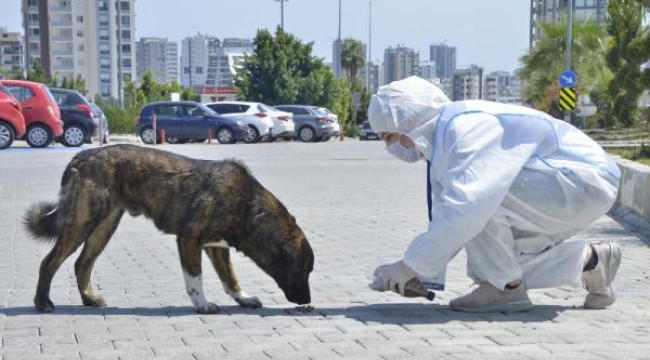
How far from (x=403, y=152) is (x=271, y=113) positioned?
3436cm

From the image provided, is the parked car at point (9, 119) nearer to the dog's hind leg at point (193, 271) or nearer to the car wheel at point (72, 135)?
the car wheel at point (72, 135)

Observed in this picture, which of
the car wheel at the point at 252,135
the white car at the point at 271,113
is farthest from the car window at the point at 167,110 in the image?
the car wheel at the point at 252,135

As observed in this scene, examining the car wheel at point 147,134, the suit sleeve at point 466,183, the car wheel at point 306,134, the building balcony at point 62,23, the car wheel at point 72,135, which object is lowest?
the car wheel at point 306,134

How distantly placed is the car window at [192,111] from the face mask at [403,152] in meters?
31.0

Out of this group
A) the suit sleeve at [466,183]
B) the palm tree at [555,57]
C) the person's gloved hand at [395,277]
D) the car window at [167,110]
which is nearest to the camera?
the suit sleeve at [466,183]

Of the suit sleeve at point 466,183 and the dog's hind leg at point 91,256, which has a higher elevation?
the suit sleeve at point 466,183

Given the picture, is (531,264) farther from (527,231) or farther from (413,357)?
(413,357)

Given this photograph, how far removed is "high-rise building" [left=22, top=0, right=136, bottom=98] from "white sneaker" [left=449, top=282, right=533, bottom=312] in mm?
150194

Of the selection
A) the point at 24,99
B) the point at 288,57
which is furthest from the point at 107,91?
the point at 24,99

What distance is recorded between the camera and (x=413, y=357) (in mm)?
4965

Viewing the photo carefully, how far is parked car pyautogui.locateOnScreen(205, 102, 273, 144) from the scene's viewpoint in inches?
1506

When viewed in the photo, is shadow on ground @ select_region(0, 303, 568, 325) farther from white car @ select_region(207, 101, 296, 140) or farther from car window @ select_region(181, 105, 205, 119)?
white car @ select_region(207, 101, 296, 140)

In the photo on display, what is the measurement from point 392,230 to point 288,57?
52129 mm

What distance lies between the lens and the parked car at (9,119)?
1053 inches
